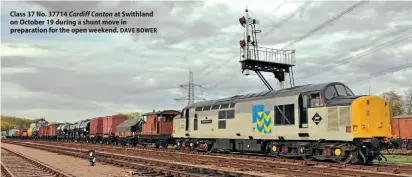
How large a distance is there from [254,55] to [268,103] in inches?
432

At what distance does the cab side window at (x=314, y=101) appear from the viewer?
712 inches

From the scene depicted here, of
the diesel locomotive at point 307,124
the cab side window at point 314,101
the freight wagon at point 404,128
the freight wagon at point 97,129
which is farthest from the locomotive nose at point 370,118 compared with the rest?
the freight wagon at point 97,129

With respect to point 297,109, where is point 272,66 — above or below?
above

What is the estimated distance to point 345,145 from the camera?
1677 cm

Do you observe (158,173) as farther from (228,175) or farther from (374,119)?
(374,119)

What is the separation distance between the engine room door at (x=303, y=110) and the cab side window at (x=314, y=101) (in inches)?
9.1

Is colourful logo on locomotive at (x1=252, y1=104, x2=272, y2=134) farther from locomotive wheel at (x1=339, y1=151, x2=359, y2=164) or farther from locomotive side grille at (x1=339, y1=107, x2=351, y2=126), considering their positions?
locomotive wheel at (x1=339, y1=151, x2=359, y2=164)

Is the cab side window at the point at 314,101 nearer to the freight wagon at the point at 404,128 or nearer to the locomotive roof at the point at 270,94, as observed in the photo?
the locomotive roof at the point at 270,94

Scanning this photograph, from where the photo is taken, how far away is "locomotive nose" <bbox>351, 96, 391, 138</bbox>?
53.3 ft

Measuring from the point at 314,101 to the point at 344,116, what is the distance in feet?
6.33

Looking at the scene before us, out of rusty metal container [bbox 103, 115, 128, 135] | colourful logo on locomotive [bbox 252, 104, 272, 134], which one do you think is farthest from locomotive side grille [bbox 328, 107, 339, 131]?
rusty metal container [bbox 103, 115, 128, 135]

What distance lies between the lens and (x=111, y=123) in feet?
156

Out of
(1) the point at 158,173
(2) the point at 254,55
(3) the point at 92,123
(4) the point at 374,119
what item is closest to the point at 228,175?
(1) the point at 158,173

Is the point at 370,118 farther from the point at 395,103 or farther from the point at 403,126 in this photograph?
the point at 395,103
